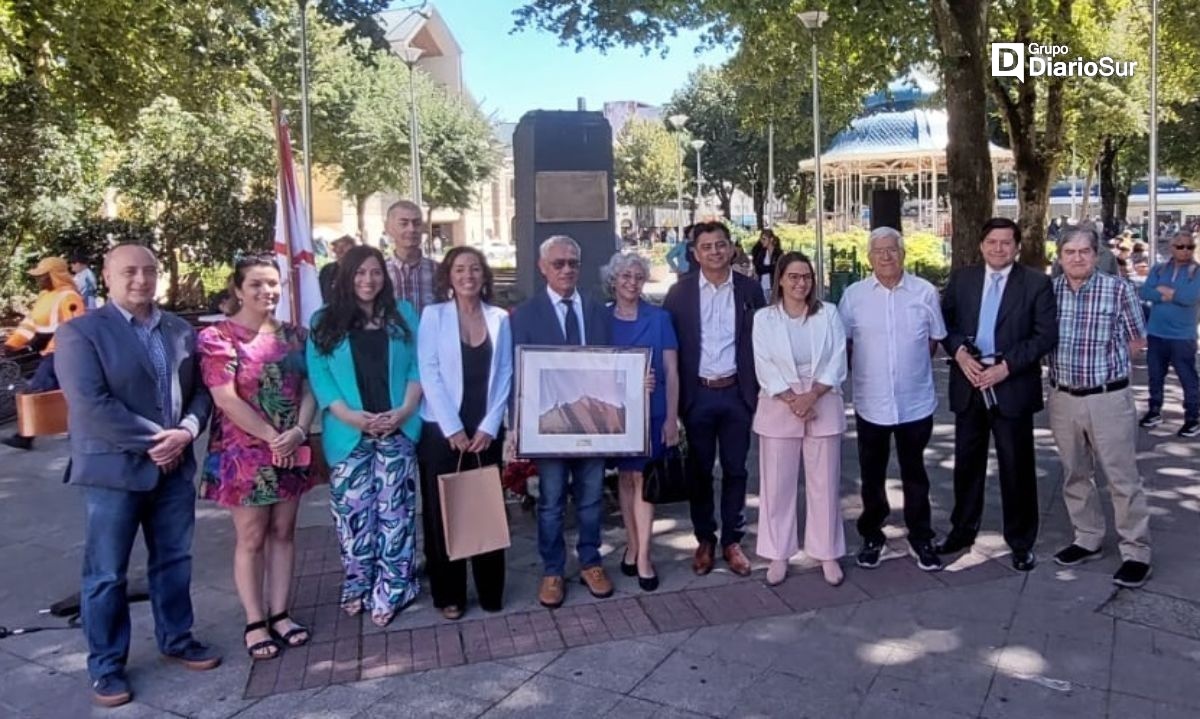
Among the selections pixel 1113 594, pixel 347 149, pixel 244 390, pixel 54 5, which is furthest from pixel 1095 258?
pixel 347 149

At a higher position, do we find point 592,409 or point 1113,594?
point 592,409

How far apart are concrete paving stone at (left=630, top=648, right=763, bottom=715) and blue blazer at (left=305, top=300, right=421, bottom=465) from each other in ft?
4.89

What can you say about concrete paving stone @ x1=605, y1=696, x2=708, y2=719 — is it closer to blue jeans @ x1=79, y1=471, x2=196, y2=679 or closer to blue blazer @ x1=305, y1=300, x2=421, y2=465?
blue blazer @ x1=305, y1=300, x2=421, y2=465

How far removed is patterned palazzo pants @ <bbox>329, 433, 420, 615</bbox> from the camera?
13.9ft

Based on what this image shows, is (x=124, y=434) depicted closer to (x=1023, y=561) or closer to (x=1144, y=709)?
(x=1144, y=709)

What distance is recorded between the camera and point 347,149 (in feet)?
110

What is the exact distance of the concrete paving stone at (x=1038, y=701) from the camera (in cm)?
343

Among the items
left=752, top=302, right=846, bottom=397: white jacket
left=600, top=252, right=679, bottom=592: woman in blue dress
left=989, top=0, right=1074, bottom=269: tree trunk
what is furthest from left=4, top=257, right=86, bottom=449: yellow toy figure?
left=989, top=0, right=1074, bottom=269: tree trunk

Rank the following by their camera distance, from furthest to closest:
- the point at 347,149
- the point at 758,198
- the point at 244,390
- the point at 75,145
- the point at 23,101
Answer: the point at 758,198 < the point at 347,149 < the point at 75,145 < the point at 23,101 < the point at 244,390

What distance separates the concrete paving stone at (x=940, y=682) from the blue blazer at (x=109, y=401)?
2.94 m

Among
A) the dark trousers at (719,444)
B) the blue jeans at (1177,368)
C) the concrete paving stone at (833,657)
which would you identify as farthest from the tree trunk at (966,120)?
the concrete paving stone at (833,657)

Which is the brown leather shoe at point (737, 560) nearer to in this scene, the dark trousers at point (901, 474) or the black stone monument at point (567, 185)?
the dark trousers at point (901, 474)

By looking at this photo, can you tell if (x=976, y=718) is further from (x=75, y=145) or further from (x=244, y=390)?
(x=75, y=145)

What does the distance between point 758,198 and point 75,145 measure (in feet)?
132
